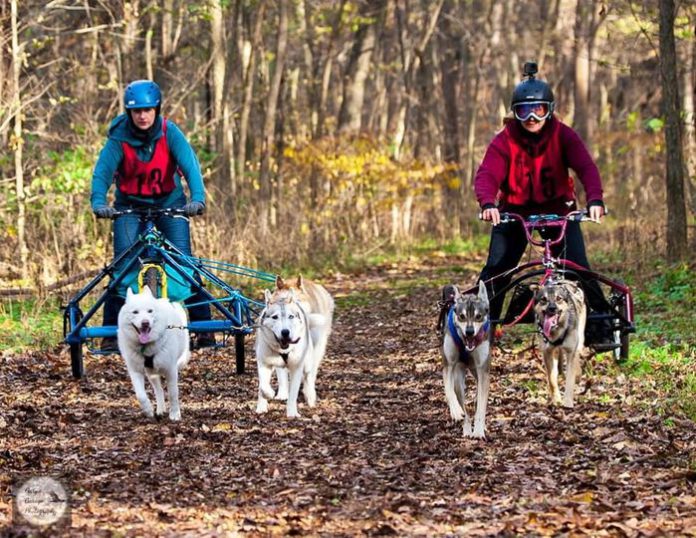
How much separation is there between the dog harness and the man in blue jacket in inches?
100

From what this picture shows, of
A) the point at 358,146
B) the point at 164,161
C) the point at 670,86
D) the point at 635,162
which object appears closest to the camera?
the point at 164,161

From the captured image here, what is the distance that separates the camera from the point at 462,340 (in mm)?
7844

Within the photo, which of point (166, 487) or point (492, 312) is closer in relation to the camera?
point (166, 487)

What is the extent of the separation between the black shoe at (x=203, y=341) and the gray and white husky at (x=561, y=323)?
2.76m

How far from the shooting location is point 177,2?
22234mm

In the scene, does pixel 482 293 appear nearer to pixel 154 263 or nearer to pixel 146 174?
pixel 154 263

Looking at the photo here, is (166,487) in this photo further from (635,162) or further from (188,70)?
(635,162)

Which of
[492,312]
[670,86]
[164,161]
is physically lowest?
[492,312]

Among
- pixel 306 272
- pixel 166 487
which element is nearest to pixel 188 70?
pixel 306 272

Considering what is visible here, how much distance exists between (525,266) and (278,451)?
2.47 metres

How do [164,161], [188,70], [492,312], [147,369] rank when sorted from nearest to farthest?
[147,369] → [492,312] → [164,161] → [188,70]

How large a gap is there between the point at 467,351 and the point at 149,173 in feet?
11.1

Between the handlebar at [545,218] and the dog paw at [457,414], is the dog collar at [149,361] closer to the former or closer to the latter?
the dog paw at [457,414]

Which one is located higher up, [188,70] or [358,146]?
[188,70]
